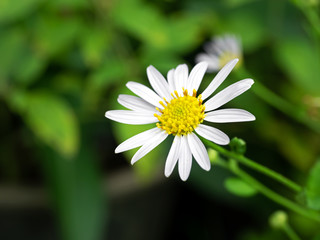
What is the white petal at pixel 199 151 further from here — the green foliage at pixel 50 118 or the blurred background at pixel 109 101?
the green foliage at pixel 50 118

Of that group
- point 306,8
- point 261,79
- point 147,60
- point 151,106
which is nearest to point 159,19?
point 147,60

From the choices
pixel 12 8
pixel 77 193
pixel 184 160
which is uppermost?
pixel 12 8

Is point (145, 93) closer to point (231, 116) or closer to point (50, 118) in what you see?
point (231, 116)

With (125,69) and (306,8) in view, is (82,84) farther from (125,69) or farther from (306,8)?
(306,8)

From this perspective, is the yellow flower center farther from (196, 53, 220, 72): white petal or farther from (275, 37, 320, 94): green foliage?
(275, 37, 320, 94): green foliage

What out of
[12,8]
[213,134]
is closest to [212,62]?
[213,134]
